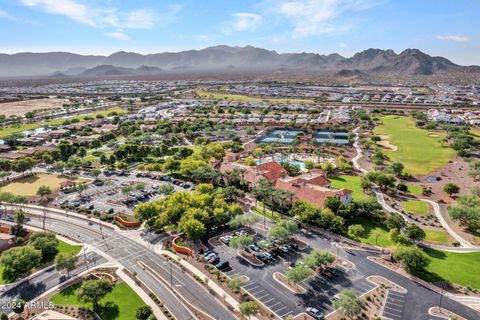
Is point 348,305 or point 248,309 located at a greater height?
point 348,305

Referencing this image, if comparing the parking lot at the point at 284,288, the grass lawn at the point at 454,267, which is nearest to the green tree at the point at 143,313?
the parking lot at the point at 284,288

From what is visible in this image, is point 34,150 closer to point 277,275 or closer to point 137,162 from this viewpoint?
point 137,162

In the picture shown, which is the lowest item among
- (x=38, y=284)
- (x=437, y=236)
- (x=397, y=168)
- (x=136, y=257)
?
(x=38, y=284)

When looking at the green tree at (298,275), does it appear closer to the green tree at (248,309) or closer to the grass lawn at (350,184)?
the green tree at (248,309)

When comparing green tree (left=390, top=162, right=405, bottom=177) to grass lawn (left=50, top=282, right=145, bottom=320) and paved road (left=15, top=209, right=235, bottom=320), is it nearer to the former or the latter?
paved road (left=15, top=209, right=235, bottom=320)

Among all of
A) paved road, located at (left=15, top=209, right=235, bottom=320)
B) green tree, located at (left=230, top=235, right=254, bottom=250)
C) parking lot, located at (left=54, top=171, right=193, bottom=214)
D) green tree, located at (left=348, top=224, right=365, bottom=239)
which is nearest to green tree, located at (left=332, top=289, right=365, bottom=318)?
paved road, located at (left=15, top=209, right=235, bottom=320)

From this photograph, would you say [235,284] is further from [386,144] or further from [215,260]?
[386,144]

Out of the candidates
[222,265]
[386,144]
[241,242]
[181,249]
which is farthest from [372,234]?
[386,144]
